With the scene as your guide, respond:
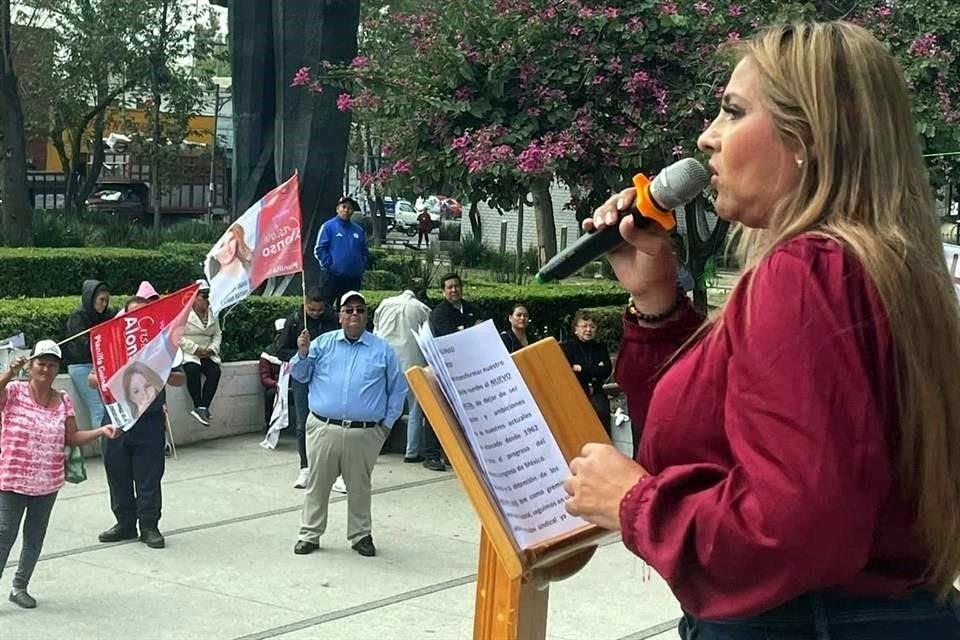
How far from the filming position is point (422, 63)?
1109 centimetres

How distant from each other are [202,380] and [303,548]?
395 cm

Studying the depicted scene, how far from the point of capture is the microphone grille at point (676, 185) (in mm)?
2236

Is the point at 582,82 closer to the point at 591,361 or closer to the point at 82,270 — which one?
the point at 591,361

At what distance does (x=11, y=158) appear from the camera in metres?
27.0

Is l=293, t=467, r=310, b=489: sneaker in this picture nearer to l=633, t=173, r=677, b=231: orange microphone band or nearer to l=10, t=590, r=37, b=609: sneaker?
l=10, t=590, r=37, b=609: sneaker

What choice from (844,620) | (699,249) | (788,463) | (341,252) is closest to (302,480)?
(341,252)

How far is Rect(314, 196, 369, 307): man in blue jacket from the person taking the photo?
559 inches

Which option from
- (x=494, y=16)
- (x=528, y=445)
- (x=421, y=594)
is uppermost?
(x=494, y=16)

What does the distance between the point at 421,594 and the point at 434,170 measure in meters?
4.29

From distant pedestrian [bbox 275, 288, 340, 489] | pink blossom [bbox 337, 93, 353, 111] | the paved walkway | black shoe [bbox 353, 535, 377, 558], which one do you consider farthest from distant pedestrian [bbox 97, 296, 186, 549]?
pink blossom [bbox 337, 93, 353, 111]

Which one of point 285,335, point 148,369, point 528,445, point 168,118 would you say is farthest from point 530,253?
point 528,445

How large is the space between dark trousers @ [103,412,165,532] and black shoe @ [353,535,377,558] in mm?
1275

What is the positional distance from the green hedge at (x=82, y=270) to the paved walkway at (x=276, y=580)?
8.33 m

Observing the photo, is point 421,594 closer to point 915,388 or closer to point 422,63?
point 422,63
